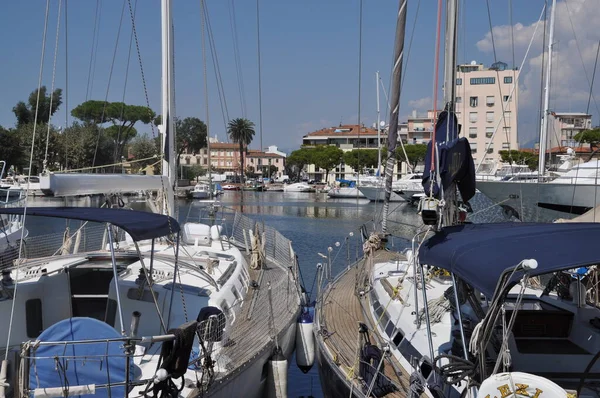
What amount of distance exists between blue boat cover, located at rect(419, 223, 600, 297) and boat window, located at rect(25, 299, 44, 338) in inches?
241

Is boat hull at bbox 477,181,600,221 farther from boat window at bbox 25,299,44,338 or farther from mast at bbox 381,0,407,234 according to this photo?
boat window at bbox 25,299,44,338

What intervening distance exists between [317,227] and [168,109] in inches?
1273

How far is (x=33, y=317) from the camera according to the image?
9.61 meters

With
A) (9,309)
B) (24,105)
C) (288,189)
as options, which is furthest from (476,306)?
(288,189)

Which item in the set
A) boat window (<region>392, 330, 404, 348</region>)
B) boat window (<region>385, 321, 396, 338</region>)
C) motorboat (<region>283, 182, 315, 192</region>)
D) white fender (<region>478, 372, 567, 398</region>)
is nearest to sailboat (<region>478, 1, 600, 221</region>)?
boat window (<region>385, 321, 396, 338</region>)

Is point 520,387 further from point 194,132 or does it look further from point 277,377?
point 194,132

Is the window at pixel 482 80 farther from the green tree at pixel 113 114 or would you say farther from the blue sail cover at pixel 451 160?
the blue sail cover at pixel 451 160

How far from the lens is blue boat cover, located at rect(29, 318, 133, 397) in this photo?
22.6 ft

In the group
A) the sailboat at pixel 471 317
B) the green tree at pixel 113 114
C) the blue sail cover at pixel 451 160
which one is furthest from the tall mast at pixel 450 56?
the green tree at pixel 113 114

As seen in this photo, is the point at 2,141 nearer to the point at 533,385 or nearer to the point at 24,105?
the point at 24,105

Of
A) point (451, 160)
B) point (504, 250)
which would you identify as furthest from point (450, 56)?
point (504, 250)

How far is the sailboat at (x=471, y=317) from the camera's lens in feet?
19.2

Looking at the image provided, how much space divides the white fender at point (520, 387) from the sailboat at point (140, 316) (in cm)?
364

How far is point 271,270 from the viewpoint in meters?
16.8
